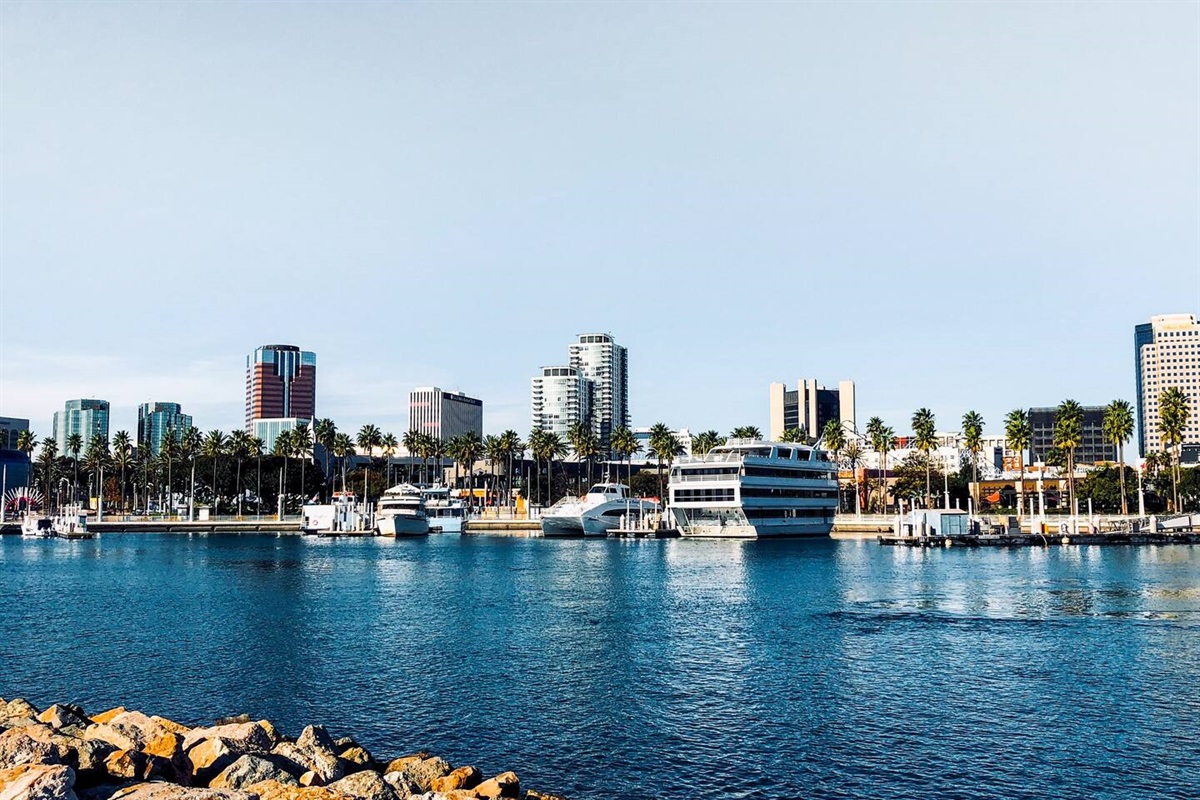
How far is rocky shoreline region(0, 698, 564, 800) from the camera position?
17734 millimetres

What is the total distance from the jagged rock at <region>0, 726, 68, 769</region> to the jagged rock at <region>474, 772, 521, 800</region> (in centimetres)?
845

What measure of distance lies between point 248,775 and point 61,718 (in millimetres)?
9457

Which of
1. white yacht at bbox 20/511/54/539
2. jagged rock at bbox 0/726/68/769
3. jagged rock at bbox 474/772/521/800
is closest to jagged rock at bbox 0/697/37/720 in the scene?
jagged rock at bbox 0/726/68/769

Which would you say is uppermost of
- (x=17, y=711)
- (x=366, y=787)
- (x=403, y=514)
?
(x=366, y=787)

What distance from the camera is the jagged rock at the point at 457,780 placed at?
22781 millimetres

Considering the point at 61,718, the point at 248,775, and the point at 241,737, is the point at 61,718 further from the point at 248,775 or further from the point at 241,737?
the point at 248,775

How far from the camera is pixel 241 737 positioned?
2383 cm

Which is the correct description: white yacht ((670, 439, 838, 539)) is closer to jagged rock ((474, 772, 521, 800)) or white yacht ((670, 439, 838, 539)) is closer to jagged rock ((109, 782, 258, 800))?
jagged rock ((474, 772, 521, 800))

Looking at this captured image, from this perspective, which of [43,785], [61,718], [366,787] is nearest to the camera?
[43,785]

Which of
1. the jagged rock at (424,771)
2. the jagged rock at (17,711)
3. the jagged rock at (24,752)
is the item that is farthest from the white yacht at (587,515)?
the jagged rock at (24,752)

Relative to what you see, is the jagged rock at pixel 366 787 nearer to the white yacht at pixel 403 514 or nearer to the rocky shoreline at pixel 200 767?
the rocky shoreline at pixel 200 767

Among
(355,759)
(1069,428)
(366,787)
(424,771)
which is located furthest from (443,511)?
(366,787)

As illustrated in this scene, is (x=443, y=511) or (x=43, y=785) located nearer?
(x=43, y=785)

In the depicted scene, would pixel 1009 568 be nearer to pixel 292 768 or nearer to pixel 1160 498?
pixel 292 768
